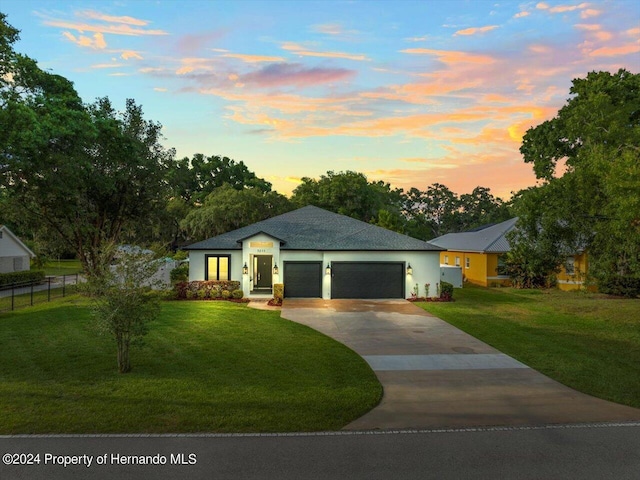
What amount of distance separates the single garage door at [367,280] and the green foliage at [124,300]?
15350 millimetres

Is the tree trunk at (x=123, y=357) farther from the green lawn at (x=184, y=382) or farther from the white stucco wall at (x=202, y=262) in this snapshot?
the white stucco wall at (x=202, y=262)

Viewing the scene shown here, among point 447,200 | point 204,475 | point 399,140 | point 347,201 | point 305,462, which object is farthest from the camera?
point 447,200

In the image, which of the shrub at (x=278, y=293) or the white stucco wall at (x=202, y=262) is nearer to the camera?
the shrub at (x=278, y=293)

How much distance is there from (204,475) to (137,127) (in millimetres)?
28705

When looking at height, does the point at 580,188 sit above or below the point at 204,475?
above

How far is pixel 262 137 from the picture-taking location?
28609 mm

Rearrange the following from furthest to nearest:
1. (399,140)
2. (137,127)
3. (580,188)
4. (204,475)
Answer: (137,127) < (399,140) < (580,188) < (204,475)

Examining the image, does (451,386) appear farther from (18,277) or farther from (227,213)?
(227,213)

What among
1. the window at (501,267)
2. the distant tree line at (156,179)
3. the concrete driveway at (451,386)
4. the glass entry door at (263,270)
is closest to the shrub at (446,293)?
the distant tree line at (156,179)

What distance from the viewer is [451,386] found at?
9570 millimetres

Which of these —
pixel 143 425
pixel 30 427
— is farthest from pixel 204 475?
pixel 30 427

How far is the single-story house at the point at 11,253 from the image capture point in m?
35.0

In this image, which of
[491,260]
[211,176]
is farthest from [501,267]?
[211,176]

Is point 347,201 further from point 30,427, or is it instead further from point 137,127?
point 30,427
